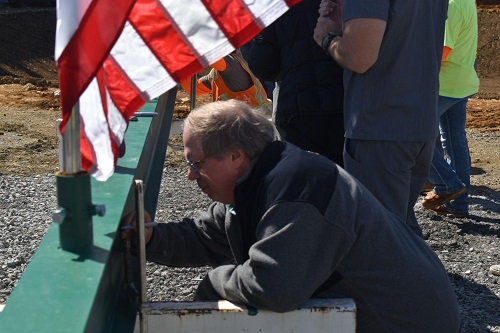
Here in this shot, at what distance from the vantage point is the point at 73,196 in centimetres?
233

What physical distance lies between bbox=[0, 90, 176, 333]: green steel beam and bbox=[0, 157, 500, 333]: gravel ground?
6.23 ft

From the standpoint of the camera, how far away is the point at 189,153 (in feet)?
10.2

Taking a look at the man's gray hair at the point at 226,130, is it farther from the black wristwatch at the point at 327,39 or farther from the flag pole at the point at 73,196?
the black wristwatch at the point at 327,39

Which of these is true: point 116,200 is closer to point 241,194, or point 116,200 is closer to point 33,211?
point 241,194

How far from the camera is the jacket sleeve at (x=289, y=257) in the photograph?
9.11 feet

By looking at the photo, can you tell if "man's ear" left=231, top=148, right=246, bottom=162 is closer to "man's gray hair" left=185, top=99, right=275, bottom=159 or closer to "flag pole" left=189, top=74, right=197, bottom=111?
"man's gray hair" left=185, top=99, right=275, bottom=159

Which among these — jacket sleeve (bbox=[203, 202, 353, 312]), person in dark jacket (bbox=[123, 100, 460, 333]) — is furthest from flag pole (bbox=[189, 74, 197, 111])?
jacket sleeve (bbox=[203, 202, 353, 312])

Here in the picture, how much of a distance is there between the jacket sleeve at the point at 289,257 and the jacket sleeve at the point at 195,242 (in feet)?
1.90


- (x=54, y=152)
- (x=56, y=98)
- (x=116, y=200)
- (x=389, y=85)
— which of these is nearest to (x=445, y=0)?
(x=389, y=85)

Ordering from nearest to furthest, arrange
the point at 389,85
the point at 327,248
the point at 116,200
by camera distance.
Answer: the point at 327,248, the point at 116,200, the point at 389,85

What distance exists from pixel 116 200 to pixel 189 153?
1.01ft

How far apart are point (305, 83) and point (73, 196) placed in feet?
6.92

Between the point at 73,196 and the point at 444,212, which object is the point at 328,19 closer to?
the point at 73,196

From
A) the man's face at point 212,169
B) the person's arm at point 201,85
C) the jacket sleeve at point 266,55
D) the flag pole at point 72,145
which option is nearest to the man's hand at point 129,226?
the man's face at point 212,169
